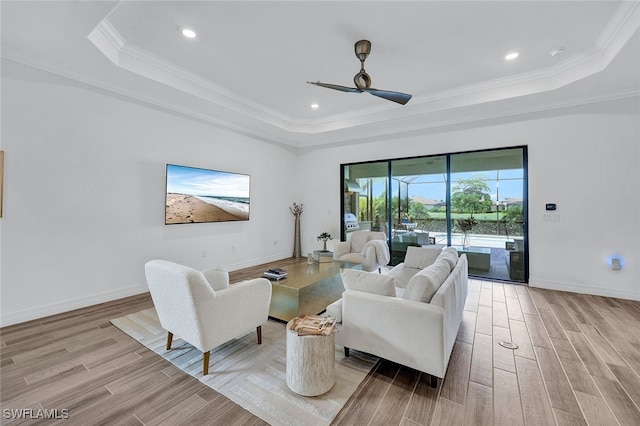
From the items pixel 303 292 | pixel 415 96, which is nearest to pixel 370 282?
pixel 303 292

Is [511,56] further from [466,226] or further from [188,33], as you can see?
[188,33]

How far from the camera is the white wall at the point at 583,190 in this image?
3869 millimetres

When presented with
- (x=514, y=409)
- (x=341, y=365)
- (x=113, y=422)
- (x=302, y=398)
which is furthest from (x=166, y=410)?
(x=514, y=409)

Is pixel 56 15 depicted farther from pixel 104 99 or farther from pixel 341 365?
pixel 341 365

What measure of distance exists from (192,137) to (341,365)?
433 cm

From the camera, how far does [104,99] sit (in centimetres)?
366

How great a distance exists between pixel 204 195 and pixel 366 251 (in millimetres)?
3056

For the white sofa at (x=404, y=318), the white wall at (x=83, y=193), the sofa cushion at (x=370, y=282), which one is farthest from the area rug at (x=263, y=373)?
the white wall at (x=83, y=193)

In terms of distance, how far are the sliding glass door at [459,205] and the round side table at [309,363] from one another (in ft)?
13.9

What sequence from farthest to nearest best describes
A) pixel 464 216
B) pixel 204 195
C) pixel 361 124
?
pixel 361 124 < pixel 464 216 < pixel 204 195

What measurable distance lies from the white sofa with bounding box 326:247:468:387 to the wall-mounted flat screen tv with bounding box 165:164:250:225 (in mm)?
3342

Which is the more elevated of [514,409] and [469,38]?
[469,38]

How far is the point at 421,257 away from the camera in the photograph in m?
4.07

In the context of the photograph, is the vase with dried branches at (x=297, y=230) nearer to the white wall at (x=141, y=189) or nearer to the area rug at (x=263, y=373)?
the white wall at (x=141, y=189)
